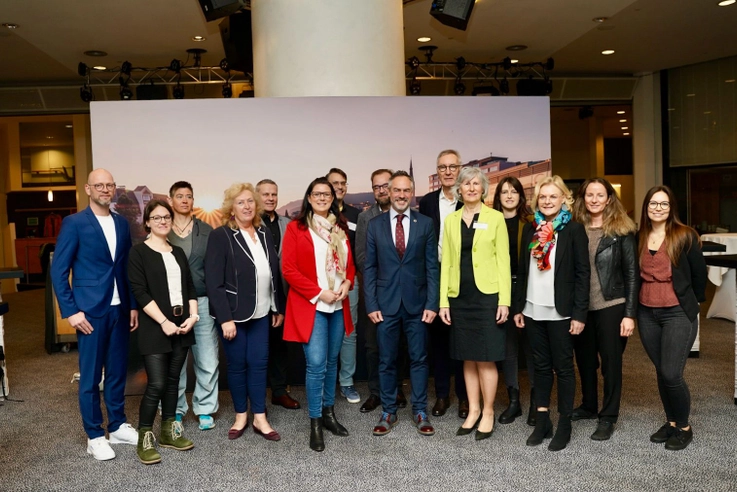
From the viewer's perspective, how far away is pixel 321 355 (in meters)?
3.89

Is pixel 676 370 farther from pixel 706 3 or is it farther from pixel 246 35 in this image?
pixel 706 3

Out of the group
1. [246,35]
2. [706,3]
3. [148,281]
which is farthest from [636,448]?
[706,3]

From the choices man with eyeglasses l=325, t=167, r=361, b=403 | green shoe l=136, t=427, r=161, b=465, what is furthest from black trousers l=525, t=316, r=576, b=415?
green shoe l=136, t=427, r=161, b=465

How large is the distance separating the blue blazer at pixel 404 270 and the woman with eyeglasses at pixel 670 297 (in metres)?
1.22

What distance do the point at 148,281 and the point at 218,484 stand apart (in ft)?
3.88

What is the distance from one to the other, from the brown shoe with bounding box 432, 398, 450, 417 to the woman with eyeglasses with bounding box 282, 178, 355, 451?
84cm

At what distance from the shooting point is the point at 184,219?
4332 mm

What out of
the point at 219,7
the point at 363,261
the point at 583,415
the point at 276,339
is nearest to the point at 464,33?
the point at 219,7

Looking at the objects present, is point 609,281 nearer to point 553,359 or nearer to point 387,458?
point 553,359

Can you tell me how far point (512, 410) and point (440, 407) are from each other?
47 centimetres

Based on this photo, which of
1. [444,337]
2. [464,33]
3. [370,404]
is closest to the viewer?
[444,337]

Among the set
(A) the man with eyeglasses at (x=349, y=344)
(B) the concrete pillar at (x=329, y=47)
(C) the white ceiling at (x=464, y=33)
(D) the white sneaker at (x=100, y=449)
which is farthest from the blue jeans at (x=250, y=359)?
(C) the white ceiling at (x=464, y=33)

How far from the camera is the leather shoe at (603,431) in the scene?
149 inches

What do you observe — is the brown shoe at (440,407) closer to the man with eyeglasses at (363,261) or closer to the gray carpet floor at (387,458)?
the gray carpet floor at (387,458)
